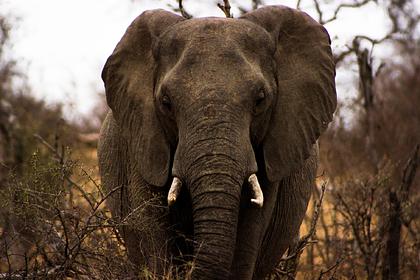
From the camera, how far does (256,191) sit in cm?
458

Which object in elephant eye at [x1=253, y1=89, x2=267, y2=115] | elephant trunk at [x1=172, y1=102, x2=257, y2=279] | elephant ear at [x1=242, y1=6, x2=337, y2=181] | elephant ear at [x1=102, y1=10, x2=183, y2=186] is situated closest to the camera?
elephant trunk at [x1=172, y1=102, x2=257, y2=279]

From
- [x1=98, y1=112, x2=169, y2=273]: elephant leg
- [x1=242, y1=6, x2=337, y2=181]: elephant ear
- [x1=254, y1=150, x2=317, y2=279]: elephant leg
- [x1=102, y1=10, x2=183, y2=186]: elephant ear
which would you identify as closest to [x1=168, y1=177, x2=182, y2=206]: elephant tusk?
[x1=98, y1=112, x2=169, y2=273]: elephant leg

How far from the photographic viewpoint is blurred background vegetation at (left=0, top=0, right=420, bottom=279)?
16.2ft

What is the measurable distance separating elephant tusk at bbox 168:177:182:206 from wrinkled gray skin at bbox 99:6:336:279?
4 cm

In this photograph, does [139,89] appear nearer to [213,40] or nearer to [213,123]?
[213,40]

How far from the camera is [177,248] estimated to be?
5105 millimetres

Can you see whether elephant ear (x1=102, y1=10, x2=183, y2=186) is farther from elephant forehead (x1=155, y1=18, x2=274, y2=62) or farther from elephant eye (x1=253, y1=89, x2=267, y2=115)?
elephant eye (x1=253, y1=89, x2=267, y2=115)

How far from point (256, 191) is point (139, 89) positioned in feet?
2.96

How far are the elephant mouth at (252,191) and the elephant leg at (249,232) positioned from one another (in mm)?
330

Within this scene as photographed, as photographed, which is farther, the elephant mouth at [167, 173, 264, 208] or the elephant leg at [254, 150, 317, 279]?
the elephant leg at [254, 150, 317, 279]

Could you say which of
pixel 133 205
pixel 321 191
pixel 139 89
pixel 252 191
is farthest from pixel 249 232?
pixel 321 191

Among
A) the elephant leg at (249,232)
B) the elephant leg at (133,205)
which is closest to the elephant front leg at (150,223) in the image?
the elephant leg at (133,205)

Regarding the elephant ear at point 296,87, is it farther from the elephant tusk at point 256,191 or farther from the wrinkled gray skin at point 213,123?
the elephant tusk at point 256,191

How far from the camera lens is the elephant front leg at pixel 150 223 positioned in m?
4.82
